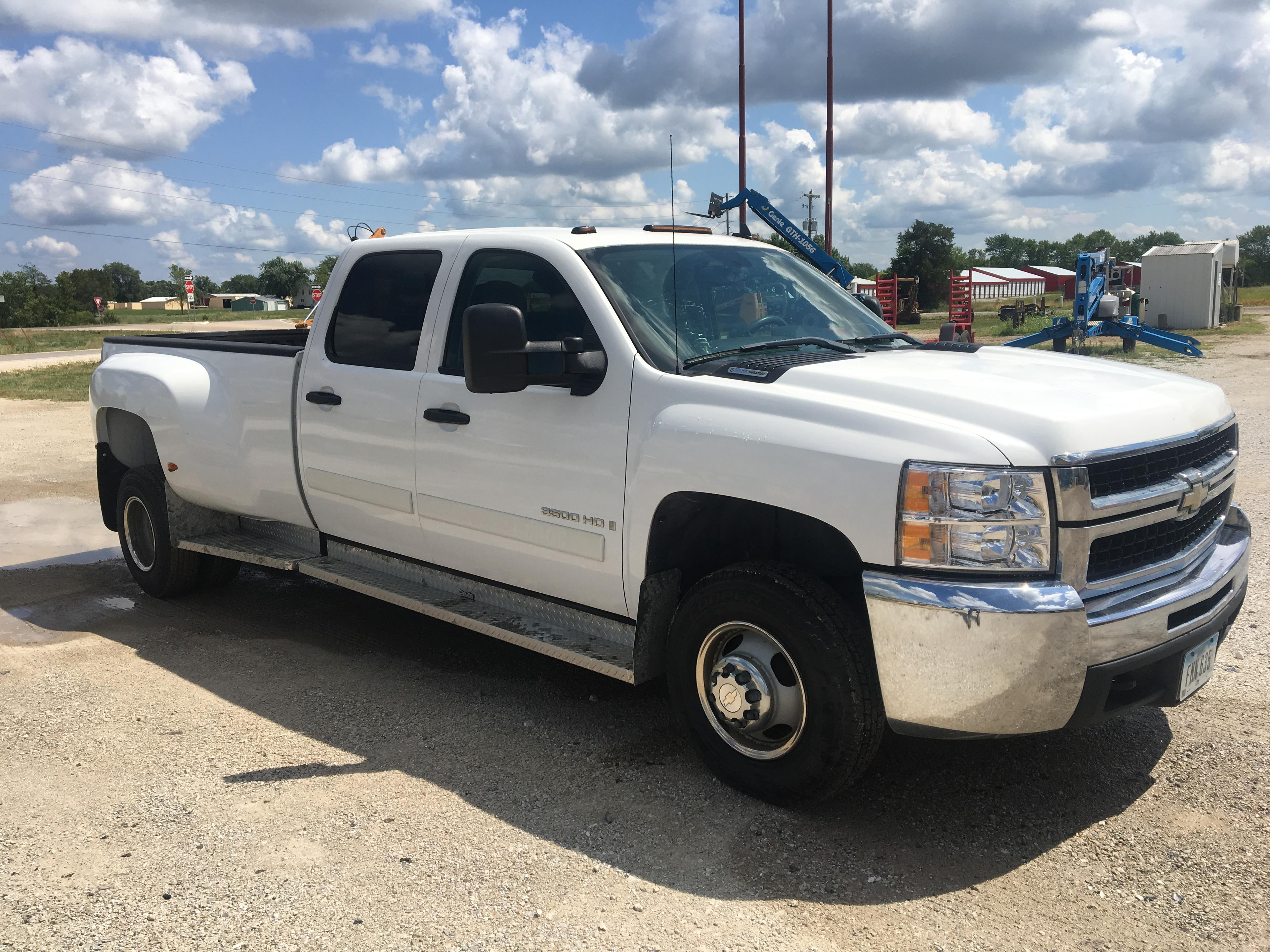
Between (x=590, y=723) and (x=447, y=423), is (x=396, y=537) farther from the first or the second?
(x=590, y=723)

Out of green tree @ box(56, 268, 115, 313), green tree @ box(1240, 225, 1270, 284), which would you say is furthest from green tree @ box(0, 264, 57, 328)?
green tree @ box(1240, 225, 1270, 284)

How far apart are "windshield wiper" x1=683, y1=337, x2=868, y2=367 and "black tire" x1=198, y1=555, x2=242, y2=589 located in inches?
144

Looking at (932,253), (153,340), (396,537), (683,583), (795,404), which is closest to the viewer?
(795,404)

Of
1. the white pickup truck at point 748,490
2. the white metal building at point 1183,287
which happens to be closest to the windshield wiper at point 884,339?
the white pickup truck at point 748,490

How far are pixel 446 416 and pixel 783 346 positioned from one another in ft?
4.64

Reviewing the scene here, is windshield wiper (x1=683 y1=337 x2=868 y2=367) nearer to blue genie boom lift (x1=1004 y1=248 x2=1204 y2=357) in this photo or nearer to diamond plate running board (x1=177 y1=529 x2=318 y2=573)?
diamond plate running board (x1=177 y1=529 x2=318 y2=573)

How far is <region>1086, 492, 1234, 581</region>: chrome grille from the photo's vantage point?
320cm

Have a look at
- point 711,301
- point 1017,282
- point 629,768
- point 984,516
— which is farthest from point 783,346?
point 1017,282

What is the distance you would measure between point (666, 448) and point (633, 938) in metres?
1.55

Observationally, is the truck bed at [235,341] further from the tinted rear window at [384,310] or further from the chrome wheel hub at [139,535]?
the chrome wheel hub at [139,535]

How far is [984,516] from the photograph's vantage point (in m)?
3.04

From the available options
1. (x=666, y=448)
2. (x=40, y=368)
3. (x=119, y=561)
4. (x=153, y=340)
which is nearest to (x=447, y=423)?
(x=666, y=448)

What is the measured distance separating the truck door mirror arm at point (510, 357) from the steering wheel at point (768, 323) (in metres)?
0.66

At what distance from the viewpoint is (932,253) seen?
77875 mm
